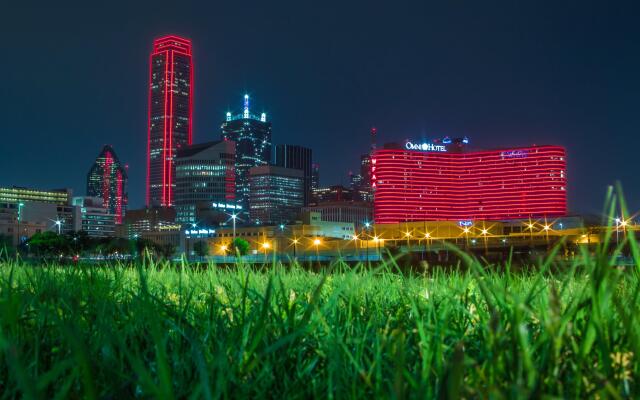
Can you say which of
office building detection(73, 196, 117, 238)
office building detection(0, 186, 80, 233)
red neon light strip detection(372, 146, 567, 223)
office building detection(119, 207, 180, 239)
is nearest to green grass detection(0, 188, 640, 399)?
office building detection(0, 186, 80, 233)

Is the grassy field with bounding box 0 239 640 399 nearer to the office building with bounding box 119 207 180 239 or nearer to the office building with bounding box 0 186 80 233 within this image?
the office building with bounding box 0 186 80 233

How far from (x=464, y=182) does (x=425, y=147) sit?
12380 millimetres

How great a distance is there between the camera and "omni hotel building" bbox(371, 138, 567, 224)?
13850 centimetres

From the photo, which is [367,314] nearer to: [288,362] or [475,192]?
[288,362]

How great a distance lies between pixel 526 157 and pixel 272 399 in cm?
14752

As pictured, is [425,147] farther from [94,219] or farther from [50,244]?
[50,244]

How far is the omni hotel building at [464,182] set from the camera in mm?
138500

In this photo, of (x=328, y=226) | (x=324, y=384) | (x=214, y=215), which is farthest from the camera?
(x=214, y=215)

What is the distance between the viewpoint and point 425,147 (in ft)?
477

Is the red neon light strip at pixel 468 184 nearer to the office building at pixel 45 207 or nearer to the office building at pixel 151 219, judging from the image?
the office building at pixel 45 207

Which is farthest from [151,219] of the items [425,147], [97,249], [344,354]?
[344,354]

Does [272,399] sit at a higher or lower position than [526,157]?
lower

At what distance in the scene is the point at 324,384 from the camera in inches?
59.6

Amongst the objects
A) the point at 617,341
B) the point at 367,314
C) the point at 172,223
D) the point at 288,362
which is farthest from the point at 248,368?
the point at 172,223
